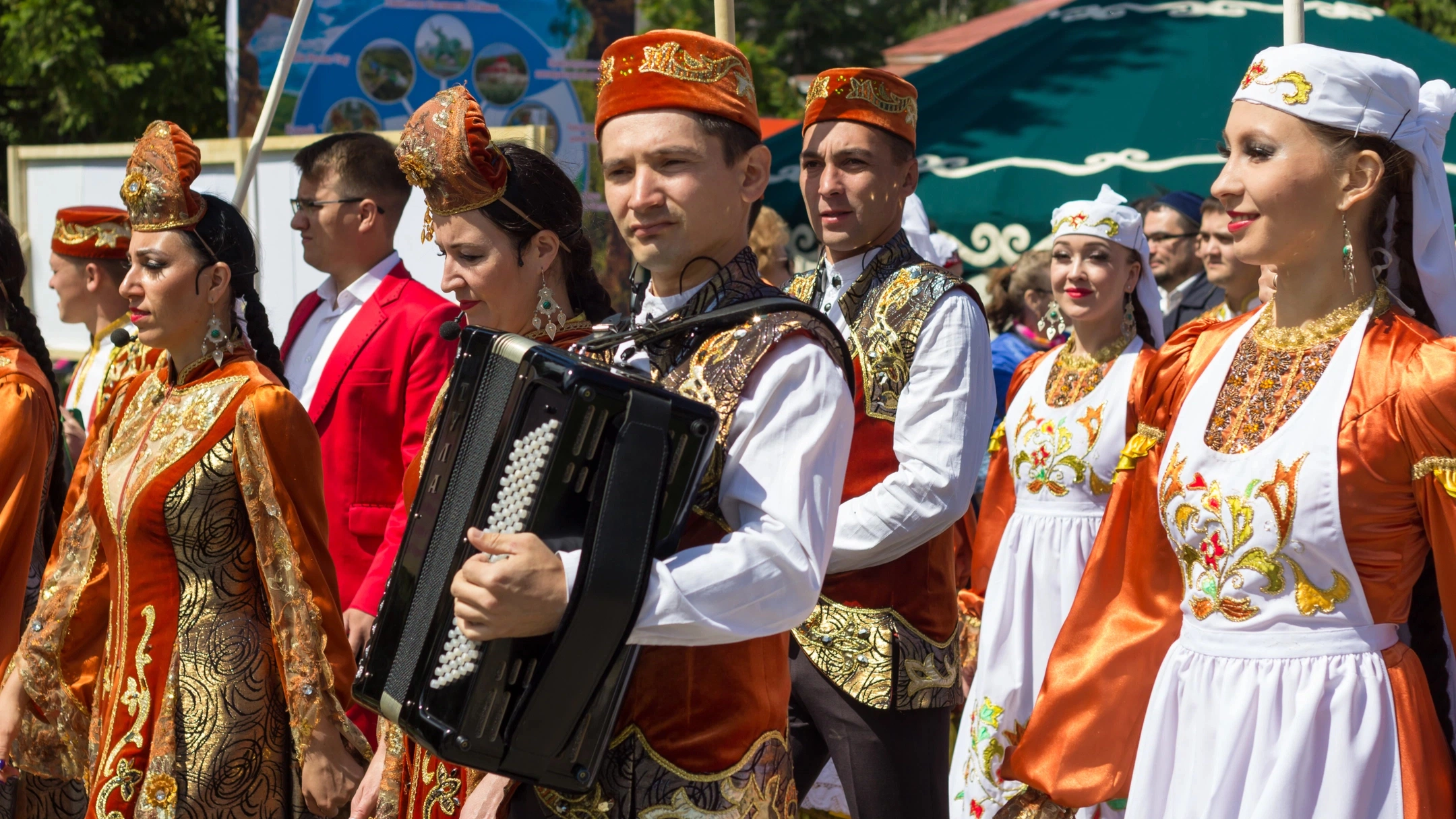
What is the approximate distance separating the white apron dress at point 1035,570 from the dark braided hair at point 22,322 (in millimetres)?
3015

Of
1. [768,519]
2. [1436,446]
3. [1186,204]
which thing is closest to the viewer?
[768,519]

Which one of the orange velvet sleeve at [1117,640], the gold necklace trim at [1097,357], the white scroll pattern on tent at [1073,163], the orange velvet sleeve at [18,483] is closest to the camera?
the orange velvet sleeve at [1117,640]

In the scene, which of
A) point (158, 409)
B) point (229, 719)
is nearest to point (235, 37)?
point (158, 409)

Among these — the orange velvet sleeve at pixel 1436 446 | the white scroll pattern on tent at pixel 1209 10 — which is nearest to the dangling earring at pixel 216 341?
the orange velvet sleeve at pixel 1436 446

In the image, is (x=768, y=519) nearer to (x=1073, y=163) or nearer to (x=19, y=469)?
(x=19, y=469)

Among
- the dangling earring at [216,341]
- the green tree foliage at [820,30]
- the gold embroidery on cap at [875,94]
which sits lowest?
the dangling earring at [216,341]

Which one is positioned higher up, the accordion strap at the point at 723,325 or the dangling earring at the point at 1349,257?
the dangling earring at the point at 1349,257

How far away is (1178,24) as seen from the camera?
1164cm

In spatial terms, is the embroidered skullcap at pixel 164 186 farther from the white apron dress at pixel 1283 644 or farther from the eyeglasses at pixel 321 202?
the white apron dress at pixel 1283 644

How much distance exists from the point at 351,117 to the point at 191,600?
437 cm

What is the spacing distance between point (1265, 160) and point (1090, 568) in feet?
3.03

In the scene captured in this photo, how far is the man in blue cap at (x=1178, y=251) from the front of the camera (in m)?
6.83

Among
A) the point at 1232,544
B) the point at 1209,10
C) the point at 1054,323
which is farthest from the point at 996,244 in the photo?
the point at 1232,544

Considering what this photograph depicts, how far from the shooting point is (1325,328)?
2.85 metres
